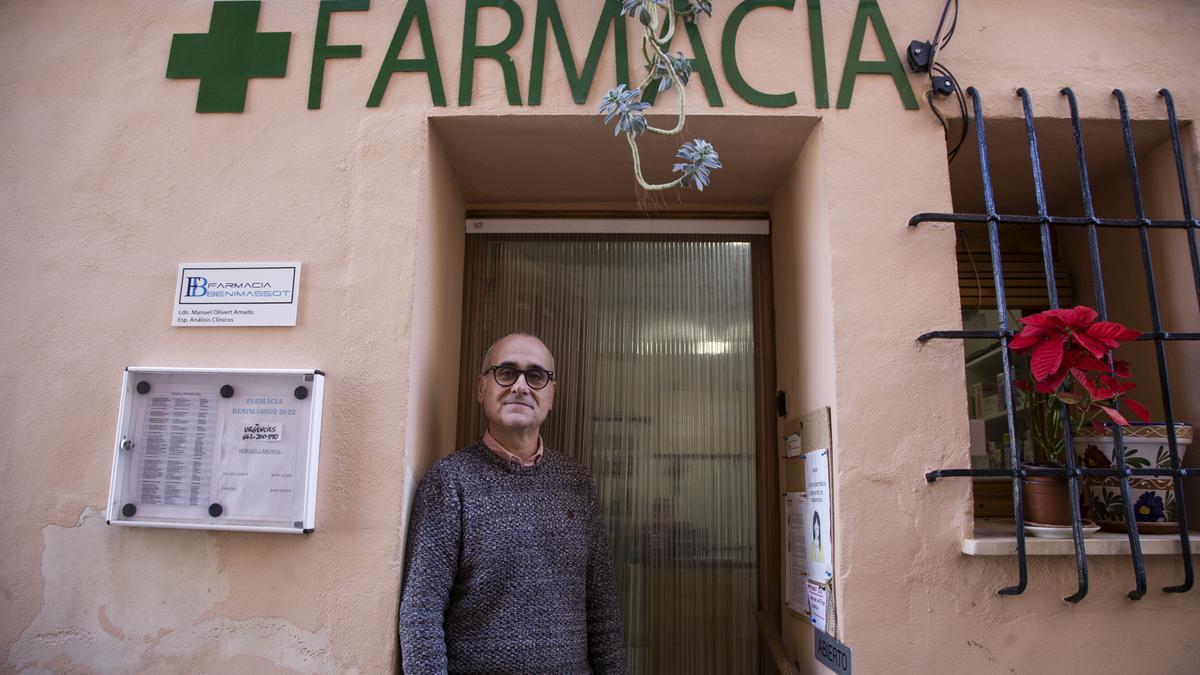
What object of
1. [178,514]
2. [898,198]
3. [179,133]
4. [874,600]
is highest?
[179,133]

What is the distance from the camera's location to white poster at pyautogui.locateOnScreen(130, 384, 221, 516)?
8.54 ft

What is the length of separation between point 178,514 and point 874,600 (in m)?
2.26

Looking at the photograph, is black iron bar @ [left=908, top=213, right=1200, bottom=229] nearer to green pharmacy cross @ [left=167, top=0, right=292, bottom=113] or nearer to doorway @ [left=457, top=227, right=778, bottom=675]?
doorway @ [left=457, top=227, right=778, bottom=675]

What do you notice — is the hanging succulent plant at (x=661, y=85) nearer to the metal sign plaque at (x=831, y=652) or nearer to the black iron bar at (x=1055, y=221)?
the black iron bar at (x=1055, y=221)

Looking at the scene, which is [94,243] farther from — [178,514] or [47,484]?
[178,514]

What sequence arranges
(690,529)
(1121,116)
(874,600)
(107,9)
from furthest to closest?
(690,529) → (107,9) → (1121,116) → (874,600)

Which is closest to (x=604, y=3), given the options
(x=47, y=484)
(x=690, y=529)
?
(x=690, y=529)

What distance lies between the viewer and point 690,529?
11.2 feet

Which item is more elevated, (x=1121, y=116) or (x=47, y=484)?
(x=1121, y=116)

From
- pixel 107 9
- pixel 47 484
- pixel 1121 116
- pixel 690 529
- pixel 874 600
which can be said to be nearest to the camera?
pixel 874 600

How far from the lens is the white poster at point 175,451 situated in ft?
8.54

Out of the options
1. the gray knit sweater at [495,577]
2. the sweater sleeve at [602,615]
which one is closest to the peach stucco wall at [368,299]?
the gray knit sweater at [495,577]

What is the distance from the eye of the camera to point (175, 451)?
104 inches

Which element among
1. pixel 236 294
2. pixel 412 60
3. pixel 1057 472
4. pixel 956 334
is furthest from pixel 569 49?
pixel 1057 472
